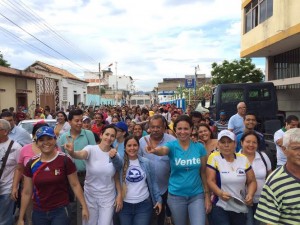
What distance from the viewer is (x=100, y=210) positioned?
4.20 metres

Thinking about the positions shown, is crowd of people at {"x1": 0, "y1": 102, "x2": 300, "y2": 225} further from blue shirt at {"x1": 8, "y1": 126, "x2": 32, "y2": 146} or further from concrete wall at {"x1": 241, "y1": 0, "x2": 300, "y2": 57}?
concrete wall at {"x1": 241, "y1": 0, "x2": 300, "y2": 57}

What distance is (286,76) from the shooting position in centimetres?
1942

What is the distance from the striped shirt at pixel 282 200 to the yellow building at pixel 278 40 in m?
11.3

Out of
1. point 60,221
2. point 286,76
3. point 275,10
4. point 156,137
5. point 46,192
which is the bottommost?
point 60,221

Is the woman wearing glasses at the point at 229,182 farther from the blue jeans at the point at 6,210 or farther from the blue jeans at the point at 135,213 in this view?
the blue jeans at the point at 6,210

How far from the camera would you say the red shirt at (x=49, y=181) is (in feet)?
12.0

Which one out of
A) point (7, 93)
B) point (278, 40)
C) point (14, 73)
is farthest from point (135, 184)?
point (14, 73)

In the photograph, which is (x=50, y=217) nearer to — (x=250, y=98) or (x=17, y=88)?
(x=250, y=98)

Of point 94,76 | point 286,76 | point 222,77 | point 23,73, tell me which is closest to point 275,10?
point 286,76

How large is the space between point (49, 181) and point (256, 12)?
17.1m

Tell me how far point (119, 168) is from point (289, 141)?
7.23 ft

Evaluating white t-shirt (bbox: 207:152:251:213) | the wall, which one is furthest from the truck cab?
the wall

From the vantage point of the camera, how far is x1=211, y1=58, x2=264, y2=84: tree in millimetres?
36844

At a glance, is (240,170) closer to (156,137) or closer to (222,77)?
(156,137)
